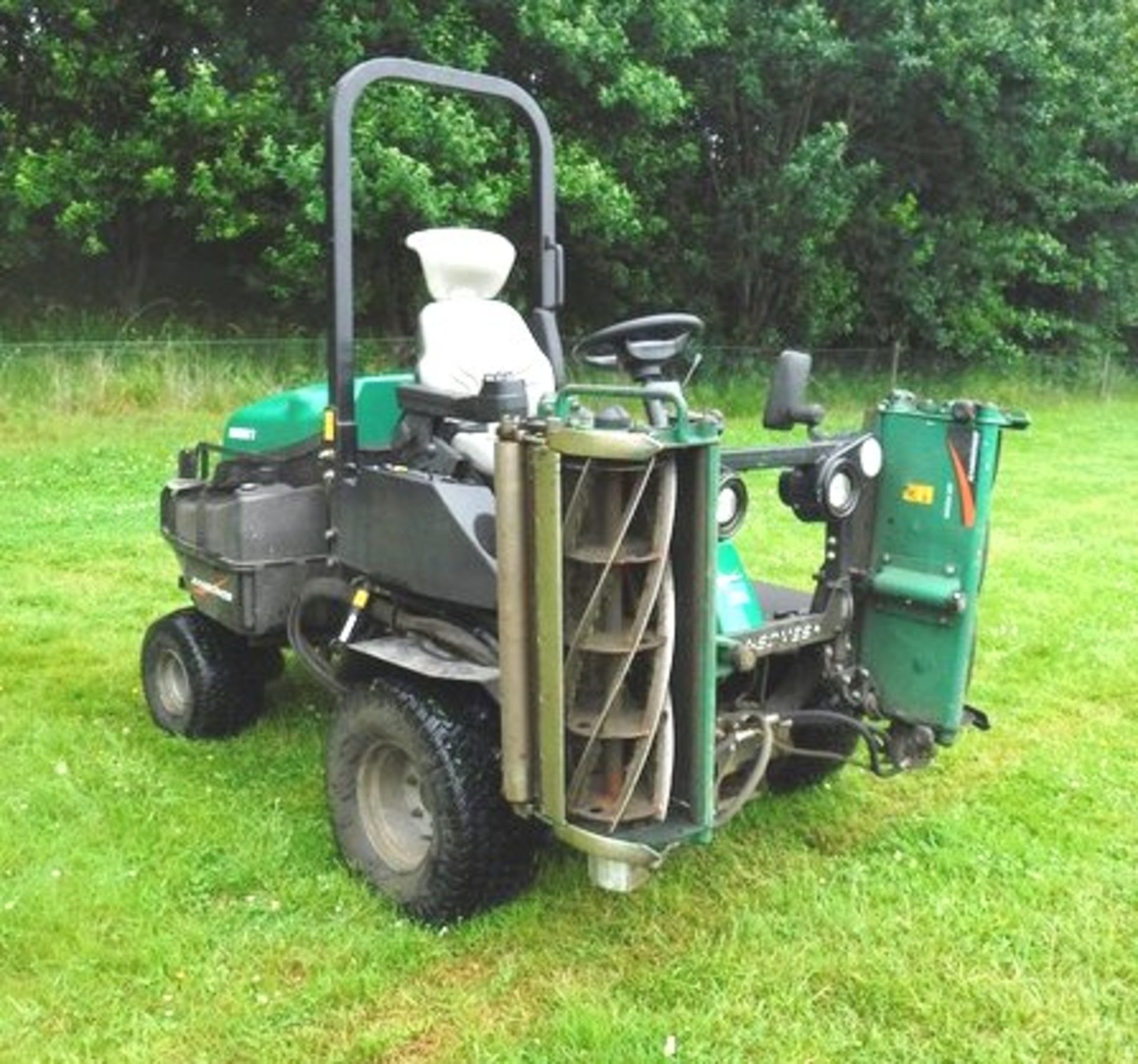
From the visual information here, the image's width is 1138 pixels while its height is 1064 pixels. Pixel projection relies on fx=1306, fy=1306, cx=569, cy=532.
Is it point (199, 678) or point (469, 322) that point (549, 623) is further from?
point (199, 678)

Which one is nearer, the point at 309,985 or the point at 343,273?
the point at 309,985

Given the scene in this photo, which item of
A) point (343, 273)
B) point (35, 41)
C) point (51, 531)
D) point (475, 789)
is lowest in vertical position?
point (51, 531)

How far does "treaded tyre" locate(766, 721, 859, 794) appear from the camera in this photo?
12.1 ft

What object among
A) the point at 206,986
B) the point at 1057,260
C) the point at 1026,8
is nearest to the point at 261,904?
the point at 206,986

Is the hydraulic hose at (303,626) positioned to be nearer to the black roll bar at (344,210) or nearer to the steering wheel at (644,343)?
the black roll bar at (344,210)

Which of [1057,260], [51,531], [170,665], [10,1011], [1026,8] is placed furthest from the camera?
[1057,260]

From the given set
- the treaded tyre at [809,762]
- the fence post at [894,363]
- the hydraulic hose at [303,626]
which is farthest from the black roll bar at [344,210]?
the fence post at [894,363]

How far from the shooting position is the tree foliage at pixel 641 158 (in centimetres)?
1242

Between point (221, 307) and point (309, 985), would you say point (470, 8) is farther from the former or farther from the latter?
point (309, 985)

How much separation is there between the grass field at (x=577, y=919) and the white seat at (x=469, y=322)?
4.22ft

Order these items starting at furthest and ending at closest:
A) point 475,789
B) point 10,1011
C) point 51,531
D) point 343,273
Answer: point 51,531 → point 343,273 → point 475,789 → point 10,1011

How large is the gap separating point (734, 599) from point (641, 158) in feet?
38.9

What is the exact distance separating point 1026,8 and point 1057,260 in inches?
135

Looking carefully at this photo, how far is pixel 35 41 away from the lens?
13016mm
